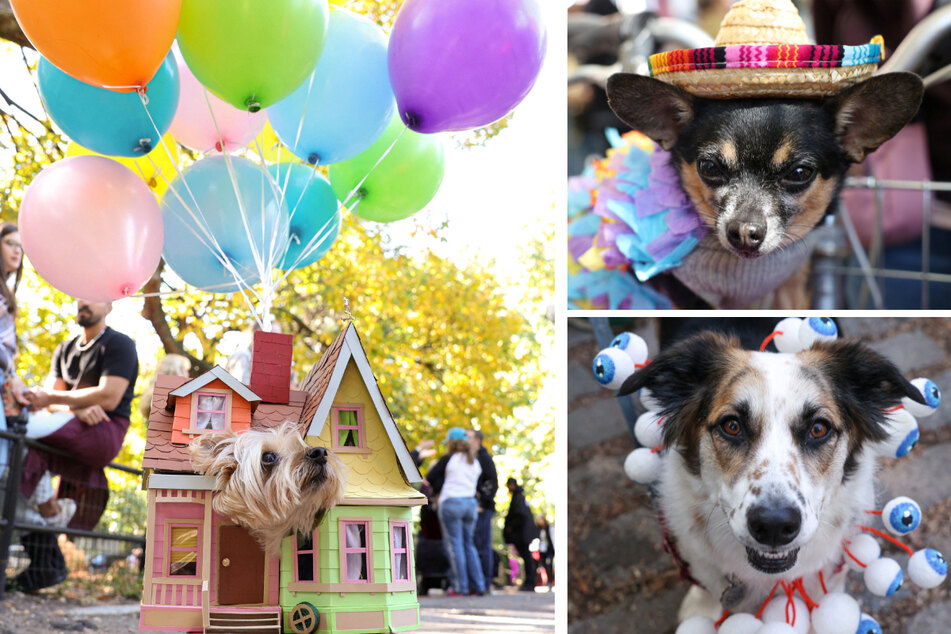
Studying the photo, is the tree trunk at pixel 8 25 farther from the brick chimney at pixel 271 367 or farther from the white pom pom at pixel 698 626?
the white pom pom at pixel 698 626

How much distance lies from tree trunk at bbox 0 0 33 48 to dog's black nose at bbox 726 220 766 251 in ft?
10.2

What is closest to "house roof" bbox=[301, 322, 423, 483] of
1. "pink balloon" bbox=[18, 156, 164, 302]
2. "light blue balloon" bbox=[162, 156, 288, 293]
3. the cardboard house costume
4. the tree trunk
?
the cardboard house costume

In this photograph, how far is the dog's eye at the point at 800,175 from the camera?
9.47 feet

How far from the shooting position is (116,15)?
1.78 m

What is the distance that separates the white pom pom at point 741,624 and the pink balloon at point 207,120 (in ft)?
8.17

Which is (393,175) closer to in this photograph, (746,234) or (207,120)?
(207,120)

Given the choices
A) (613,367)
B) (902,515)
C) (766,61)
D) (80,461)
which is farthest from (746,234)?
(80,461)

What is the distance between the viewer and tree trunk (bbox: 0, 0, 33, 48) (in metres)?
3.54

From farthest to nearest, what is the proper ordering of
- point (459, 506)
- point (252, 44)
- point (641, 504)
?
point (459, 506)
point (641, 504)
point (252, 44)

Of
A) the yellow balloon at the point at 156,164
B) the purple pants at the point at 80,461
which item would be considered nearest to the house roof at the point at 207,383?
the yellow balloon at the point at 156,164

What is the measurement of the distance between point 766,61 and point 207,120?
1875mm

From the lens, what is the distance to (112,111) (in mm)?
2191

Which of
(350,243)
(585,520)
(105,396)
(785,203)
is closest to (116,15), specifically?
(785,203)

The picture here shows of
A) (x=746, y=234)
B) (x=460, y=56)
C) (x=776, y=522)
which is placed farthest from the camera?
(x=746, y=234)
